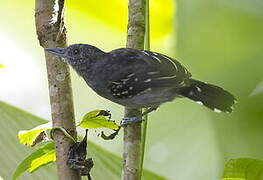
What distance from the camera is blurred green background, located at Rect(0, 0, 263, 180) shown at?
1.13 meters

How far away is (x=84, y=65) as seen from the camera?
146 centimetres

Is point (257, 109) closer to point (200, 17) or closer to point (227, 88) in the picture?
point (227, 88)

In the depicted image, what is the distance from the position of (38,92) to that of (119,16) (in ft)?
0.93

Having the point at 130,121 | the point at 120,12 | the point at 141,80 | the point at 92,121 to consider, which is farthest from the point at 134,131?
the point at 120,12

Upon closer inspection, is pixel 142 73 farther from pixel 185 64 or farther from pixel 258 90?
pixel 258 90

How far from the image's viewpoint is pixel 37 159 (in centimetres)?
87

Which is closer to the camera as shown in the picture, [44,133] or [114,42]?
[44,133]

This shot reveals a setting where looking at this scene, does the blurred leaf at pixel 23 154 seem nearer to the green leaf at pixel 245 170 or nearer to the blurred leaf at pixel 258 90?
the green leaf at pixel 245 170

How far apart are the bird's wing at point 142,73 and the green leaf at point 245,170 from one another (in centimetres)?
38

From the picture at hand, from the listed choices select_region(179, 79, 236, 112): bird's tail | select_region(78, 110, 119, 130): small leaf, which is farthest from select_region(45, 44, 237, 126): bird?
select_region(78, 110, 119, 130): small leaf

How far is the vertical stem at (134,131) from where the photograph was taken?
35.5 inches

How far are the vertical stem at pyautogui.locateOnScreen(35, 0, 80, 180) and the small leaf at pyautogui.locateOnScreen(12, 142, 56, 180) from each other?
2cm

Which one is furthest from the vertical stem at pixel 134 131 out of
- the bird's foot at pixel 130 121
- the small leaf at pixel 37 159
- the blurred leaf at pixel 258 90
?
the blurred leaf at pixel 258 90

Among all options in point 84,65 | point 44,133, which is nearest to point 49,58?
point 44,133
